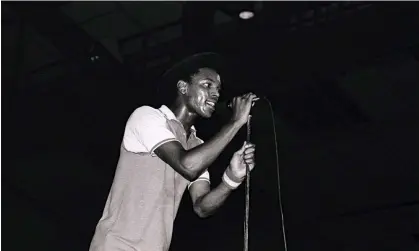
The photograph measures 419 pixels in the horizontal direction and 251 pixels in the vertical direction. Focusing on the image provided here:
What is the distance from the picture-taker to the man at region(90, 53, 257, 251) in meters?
1.80

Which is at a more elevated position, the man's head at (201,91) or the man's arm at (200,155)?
the man's head at (201,91)

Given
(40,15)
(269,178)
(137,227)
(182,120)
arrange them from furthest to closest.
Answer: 1. (269,178)
2. (40,15)
3. (182,120)
4. (137,227)

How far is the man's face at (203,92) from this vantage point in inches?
79.3

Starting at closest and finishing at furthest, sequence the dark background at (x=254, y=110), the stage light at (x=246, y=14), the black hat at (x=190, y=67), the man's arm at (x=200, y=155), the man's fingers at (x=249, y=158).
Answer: the man's arm at (x=200, y=155)
the man's fingers at (x=249, y=158)
the black hat at (x=190, y=67)
the stage light at (x=246, y=14)
the dark background at (x=254, y=110)

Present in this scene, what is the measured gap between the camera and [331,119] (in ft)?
19.6

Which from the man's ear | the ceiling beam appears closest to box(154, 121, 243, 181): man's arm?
the man's ear

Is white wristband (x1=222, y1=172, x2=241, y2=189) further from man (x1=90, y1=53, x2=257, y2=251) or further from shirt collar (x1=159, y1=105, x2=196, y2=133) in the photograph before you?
shirt collar (x1=159, y1=105, x2=196, y2=133)

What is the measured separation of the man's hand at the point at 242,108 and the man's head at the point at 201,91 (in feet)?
0.61

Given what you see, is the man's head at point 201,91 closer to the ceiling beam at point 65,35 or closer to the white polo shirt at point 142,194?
the white polo shirt at point 142,194

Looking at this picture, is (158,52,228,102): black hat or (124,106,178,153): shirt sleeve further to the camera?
(158,52,228,102): black hat

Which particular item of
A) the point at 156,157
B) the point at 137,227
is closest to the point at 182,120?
the point at 156,157

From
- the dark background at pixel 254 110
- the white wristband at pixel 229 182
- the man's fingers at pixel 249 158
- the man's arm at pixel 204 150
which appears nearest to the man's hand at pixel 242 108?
the man's arm at pixel 204 150

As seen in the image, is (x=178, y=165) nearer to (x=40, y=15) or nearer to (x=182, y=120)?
(x=182, y=120)

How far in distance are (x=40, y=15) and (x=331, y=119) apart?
8.54 feet
